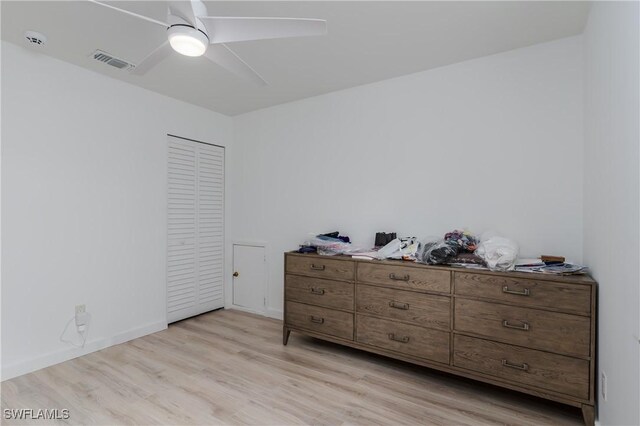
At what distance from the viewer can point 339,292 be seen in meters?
2.78

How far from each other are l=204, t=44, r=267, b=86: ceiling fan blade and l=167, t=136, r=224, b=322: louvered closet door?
2054mm

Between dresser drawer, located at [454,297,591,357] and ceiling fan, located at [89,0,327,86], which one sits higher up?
ceiling fan, located at [89,0,327,86]

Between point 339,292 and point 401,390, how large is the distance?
0.87 m

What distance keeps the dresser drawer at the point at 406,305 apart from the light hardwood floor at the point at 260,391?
18.4 inches

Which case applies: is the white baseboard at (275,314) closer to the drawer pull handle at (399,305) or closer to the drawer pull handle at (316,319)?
the drawer pull handle at (316,319)

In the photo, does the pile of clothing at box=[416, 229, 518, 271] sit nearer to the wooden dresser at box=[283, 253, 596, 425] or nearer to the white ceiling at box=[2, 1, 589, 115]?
the wooden dresser at box=[283, 253, 596, 425]

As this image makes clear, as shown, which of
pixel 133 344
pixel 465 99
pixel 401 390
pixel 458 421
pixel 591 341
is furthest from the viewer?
pixel 133 344

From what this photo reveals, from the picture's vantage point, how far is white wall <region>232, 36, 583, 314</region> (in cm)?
231

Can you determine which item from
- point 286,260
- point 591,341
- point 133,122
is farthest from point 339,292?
point 133,122

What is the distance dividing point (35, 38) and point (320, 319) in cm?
308

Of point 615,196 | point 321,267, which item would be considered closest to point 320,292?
point 321,267

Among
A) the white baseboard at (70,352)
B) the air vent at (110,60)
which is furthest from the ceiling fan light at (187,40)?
the white baseboard at (70,352)

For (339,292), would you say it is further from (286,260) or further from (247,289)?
(247,289)

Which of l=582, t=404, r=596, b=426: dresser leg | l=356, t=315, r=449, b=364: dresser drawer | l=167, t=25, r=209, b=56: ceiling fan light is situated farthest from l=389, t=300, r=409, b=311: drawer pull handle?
l=167, t=25, r=209, b=56: ceiling fan light
